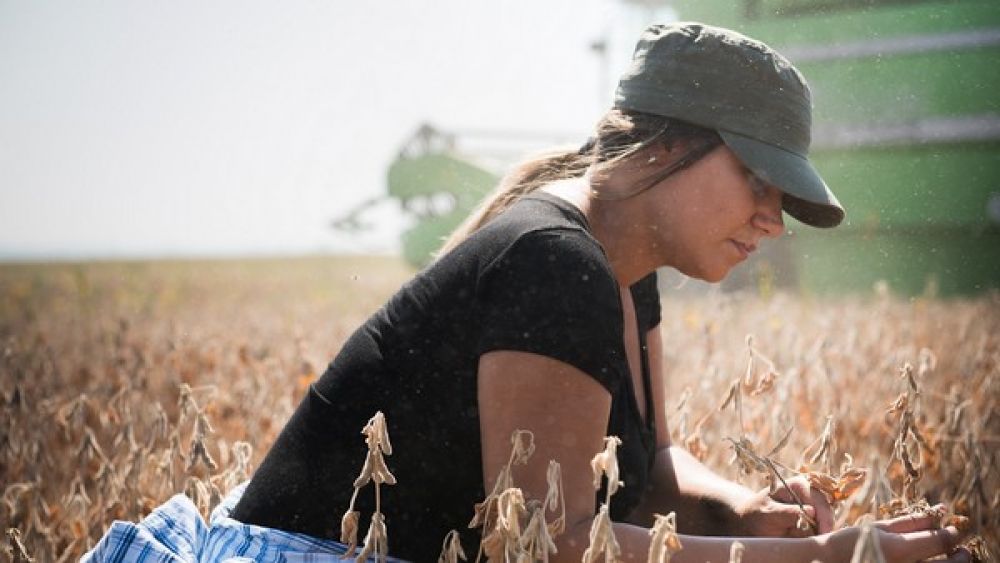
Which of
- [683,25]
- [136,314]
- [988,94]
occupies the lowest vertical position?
[136,314]

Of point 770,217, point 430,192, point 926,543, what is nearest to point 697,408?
point 770,217

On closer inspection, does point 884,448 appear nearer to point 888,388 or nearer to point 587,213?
point 888,388

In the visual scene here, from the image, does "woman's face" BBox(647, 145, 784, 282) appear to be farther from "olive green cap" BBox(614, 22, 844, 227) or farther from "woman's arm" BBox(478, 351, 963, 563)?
"woman's arm" BBox(478, 351, 963, 563)

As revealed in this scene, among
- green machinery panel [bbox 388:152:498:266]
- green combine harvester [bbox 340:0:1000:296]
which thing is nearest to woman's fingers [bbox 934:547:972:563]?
green combine harvester [bbox 340:0:1000:296]

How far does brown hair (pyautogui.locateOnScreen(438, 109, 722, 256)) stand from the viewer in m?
1.73

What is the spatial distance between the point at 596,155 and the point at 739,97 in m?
0.27

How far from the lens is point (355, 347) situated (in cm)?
172

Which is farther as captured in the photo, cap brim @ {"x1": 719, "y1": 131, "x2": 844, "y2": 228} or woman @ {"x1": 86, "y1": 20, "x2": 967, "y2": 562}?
cap brim @ {"x1": 719, "y1": 131, "x2": 844, "y2": 228}

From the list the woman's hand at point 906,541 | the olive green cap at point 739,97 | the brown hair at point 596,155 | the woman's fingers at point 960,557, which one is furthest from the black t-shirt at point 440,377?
the woman's fingers at point 960,557

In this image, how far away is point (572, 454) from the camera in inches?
57.9

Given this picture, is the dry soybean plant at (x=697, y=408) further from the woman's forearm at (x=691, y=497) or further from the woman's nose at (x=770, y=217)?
the woman's nose at (x=770, y=217)

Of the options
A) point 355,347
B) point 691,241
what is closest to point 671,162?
point 691,241

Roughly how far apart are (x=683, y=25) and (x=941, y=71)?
542 centimetres

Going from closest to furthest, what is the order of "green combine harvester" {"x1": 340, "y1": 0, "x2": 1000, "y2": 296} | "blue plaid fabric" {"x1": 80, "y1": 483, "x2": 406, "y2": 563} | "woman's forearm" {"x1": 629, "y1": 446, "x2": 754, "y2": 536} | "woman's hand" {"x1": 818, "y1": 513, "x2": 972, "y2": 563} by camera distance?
"woman's hand" {"x1": 818, "y1": 513, "x2": 972, "y2": 563}
"blue plaid fabric" {"x1": 80, "y1": 483, "x2": 406, "y2": 563}
"woman's forearm" {"x1": 629, "y1": 446, "x2": 754, "y2": 536}
"green combine harvester" {"x1": 340, "y1": 0, "x2": 1000, "y2": 296}
